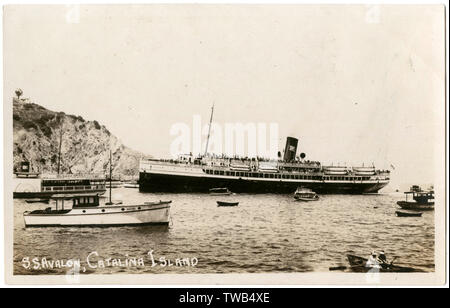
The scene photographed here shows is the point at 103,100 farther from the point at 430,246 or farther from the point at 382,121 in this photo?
the point at 430,246

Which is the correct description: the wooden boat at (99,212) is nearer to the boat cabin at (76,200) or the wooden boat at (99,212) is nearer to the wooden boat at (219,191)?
the boat cabin at (76,200)

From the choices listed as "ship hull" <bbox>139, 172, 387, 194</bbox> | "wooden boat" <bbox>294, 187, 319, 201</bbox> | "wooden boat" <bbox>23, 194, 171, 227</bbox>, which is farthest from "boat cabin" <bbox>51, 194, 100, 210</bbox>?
"wooden boat" <bbox>294, 187, 319, 201</bbox>

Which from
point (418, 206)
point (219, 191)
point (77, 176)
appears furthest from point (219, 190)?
point (418, 206)

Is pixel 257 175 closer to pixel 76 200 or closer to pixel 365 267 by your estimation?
pixel 365 267

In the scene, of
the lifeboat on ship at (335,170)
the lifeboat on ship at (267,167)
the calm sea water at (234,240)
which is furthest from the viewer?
the lifeboat on ship at (267,167)

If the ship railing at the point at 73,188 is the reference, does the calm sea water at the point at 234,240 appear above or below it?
below

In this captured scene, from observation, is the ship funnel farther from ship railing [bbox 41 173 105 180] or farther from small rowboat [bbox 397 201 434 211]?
ship railing [bbox 41 173 105 180]

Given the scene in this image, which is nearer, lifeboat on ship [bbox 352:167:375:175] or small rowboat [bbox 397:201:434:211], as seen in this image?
small rowboat [bbox 397:201:434:211]

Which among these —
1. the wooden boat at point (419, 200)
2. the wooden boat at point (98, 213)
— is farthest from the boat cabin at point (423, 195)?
the wooden boat at point (98, 213)
